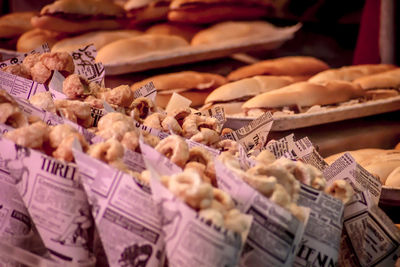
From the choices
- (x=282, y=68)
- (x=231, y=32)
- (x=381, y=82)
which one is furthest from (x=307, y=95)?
(x=231, y=32)

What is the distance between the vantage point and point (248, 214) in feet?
3.05

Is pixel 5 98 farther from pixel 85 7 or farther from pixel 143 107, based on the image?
pixel 85 7

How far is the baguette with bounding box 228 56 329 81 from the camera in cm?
282

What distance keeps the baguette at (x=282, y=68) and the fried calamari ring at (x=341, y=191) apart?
173 centimetres

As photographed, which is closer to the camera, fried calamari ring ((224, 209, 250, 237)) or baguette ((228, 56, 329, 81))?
fried calamari ring ((224, 209, 250, 237))

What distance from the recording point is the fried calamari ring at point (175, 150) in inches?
41.3

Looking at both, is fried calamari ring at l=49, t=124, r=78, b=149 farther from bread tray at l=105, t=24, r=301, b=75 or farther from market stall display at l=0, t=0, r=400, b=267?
bread tray at l=105, t=24, r=301, b=75

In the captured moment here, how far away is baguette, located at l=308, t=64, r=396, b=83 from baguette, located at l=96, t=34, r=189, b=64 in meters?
0.81

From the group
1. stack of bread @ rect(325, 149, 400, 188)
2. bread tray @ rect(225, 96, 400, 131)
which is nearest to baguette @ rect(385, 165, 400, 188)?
stack of bread @ rect(325, 149, 400, 188)

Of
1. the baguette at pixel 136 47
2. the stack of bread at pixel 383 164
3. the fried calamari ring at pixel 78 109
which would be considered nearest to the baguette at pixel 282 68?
the baguette at pixel 136 47

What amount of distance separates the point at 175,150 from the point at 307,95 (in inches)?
56.2

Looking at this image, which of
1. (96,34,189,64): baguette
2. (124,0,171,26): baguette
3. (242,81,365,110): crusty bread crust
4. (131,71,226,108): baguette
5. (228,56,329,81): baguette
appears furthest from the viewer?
(124,0,171,26): baguette

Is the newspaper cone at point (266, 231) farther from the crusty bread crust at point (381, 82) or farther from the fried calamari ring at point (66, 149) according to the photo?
the crusty bread crust at point (381, 82)

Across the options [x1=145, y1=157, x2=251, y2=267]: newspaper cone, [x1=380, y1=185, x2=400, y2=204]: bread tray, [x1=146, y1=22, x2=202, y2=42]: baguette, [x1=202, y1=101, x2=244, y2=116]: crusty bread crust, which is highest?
[x1=146, y1=22, x2=202, y2=42]: baguette
